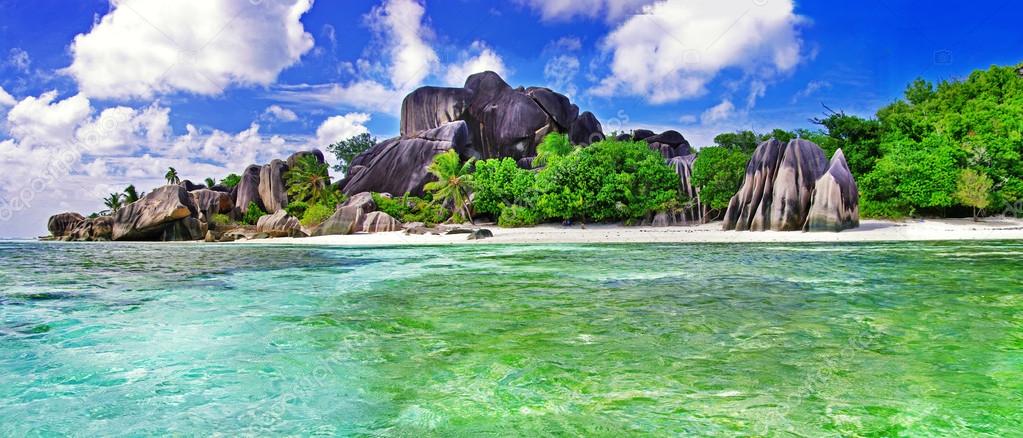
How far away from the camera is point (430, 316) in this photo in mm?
6855

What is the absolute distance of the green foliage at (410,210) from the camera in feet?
130

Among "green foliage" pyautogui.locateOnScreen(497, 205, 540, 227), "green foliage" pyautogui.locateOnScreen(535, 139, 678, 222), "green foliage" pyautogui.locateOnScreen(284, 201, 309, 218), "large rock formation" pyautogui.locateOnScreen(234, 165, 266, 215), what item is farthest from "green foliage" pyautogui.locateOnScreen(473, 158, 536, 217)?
"large rock formation" pyautogui.locateOnScreen(234, 165, 266, 215)

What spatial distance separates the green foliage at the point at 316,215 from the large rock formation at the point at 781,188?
1052 inches

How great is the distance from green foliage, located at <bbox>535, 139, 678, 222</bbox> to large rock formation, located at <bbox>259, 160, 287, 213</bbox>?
2388 cm

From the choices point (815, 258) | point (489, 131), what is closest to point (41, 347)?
point (815, 258)

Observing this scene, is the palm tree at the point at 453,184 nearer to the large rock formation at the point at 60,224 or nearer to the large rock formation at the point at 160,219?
the large rock formation at the point at 160,219

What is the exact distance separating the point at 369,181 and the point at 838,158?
1330 inches

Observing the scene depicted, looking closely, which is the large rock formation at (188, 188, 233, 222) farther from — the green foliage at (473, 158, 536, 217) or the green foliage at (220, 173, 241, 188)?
the green foliage at (473, 158, 536, 217)

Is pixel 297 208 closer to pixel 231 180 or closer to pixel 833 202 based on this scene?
pixel 231 180

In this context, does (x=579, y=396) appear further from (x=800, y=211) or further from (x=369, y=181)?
(x=369, y=181)

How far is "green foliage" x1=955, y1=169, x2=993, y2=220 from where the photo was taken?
27.4m

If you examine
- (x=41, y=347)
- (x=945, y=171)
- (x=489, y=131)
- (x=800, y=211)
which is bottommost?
(x=41, y=347)

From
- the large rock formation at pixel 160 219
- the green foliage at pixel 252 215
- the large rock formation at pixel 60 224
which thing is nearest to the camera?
the large rock formation at pixel 160 219

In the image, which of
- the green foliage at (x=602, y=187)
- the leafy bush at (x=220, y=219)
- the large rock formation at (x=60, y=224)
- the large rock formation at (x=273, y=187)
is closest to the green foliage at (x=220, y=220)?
the leafy bush at (x=220, y=219)
